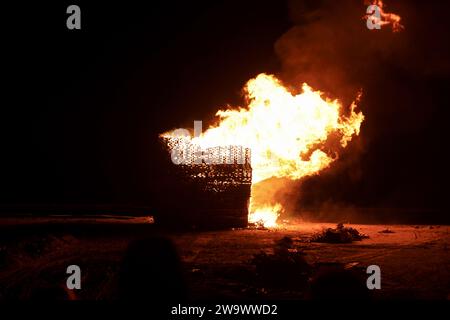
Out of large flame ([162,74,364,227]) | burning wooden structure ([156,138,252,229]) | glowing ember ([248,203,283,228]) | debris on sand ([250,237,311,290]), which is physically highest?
large flame ([162,74,364,227])

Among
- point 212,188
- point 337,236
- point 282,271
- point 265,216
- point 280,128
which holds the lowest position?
point 282,271

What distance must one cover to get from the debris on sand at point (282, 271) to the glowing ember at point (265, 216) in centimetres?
749

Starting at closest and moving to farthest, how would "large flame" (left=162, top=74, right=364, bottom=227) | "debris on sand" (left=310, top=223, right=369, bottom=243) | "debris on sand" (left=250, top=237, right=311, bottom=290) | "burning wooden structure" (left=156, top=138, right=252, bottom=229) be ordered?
"debris on sand" (left=250, top=237, right=311, bottom=290), "debris on sand" (left=310, top=223, right=369, bottom=243), "burning wooden structure" (left=156, top=138, right=252, bottom=229), "large flame" (left=162, top=74, right=364, bottom=227)

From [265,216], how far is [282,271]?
372 inches

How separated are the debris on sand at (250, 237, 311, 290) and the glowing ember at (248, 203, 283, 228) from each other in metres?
7.49

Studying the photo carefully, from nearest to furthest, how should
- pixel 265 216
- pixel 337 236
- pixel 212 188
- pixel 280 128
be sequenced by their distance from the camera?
pixel 337 236 → pixel 212 188 → pixel 280 128 → pixel 265 216

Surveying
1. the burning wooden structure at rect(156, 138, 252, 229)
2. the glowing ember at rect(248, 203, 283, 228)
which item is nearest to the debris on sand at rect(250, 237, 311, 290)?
the burning wooden structure at rect(156, 138, 252, 229)

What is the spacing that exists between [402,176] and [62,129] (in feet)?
59.3

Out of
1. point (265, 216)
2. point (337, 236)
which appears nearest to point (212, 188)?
point (265, 216)

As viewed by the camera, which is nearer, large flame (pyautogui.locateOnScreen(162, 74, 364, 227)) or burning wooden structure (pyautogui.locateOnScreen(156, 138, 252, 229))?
burning wooden structure (pyautogui.locateOnScreen(156, 138, 252, 229))

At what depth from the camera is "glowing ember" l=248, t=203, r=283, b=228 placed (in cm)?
1652

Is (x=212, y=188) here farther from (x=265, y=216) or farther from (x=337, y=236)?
(x=337, y=236)

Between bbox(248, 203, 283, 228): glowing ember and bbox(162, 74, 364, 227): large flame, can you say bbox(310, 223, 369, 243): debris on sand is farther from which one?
bbox(162, 74, 364, 227): large flame

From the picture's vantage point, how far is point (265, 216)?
17.6 meters
